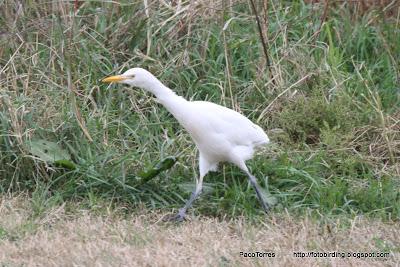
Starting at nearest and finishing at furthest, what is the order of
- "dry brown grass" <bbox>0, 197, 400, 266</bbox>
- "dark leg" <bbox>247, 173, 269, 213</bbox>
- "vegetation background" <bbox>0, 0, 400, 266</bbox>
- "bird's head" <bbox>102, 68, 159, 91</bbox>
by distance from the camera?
"dry brown grass" <bbox>0, 197, 400, 266</bbox> < "bird's head" <bbox>102, 68, 159, 91</bbox> < "dark leg" <bbox>247, 173, 269, 213</bbox> < "vegetation background" <bbox>0, 0, 400, 266</bbox>

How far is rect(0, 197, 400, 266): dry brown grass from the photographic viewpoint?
4.69m

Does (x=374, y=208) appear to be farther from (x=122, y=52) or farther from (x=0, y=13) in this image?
(x=0, y=13)

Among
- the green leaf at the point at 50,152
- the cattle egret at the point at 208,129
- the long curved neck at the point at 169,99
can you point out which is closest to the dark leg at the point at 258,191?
the cattle egret at the point at 208,129

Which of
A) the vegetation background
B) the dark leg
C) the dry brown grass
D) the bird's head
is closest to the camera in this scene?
the dry brown grass

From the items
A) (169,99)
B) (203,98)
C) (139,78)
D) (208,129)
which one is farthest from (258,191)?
(203,98)

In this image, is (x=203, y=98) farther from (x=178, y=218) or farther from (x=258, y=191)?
(x=178, y=218)

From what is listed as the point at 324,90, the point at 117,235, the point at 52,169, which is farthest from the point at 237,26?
the point at 117,235

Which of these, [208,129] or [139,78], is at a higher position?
[139,78]

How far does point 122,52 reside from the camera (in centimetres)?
680

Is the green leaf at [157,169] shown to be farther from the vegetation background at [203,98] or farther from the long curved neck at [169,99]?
the long curved neck at [169,99]

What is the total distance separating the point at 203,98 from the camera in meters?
6.64

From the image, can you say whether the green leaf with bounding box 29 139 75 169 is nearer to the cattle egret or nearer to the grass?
the grass

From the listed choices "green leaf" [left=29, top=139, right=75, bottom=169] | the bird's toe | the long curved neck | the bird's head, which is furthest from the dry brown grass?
the bird's head

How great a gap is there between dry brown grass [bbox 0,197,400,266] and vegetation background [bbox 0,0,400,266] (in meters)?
0.16
